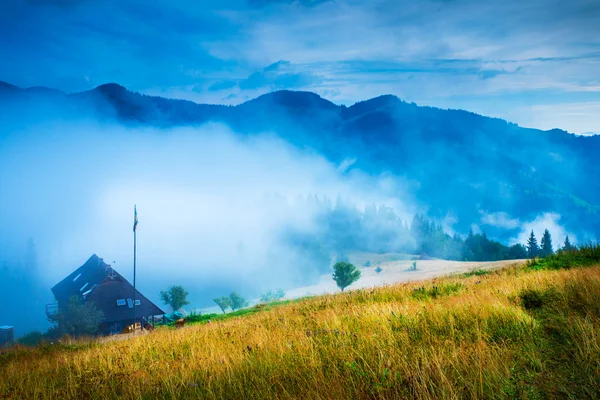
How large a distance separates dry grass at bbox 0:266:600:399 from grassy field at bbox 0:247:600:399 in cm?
2

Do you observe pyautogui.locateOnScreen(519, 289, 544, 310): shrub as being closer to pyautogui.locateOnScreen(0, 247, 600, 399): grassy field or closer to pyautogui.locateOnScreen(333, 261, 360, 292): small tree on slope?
pyautogui.locateOnScreen(0, 247, 600, 399): grassy field

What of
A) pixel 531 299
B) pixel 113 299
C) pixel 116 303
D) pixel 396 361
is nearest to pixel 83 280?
pixel 113 299

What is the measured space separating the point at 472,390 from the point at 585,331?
2183 millimetres

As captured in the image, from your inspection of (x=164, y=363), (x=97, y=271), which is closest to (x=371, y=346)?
(x=164, y=363)

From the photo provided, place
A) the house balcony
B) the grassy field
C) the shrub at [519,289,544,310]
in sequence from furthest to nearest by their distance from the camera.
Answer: the house balcony < the shrub at [519,289,544,310] < the grassy field

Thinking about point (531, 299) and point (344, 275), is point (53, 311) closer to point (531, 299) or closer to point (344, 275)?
point (344, 275)

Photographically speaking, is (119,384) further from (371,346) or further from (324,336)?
(371,346)

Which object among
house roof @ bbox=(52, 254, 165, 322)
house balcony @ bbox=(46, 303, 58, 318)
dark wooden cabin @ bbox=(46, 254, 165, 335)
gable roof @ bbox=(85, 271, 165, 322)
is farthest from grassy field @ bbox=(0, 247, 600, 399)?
house balcony @ bbox=(46, 303, 58, 318)

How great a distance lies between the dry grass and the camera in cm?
355

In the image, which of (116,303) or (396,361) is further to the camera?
(116,303)

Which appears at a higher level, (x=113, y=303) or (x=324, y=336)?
(x=324, y=336)

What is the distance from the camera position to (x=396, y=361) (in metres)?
4.36

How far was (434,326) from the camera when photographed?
5.77m

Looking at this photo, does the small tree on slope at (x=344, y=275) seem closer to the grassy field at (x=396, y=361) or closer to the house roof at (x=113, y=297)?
the house roof at (x=113, y=297)
